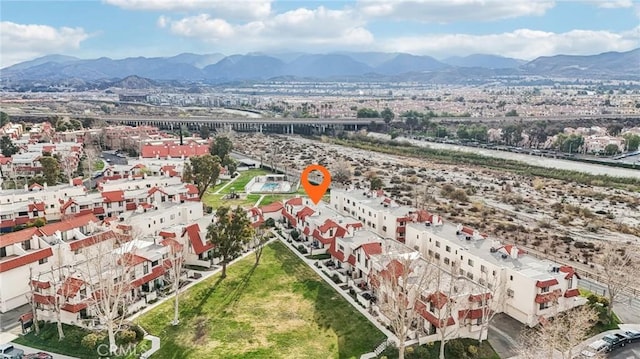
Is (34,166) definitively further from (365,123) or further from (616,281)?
(365,123)

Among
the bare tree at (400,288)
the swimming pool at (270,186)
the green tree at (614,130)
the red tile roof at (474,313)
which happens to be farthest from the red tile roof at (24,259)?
the green tree at (614,130)

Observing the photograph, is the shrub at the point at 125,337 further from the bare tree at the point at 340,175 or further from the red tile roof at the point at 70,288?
the bare tree at the point at 340,175

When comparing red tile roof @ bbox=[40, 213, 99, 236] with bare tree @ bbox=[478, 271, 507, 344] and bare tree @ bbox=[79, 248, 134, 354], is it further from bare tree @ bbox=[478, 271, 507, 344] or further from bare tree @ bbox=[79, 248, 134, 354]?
bare tree @ bbox=[478, 271, 507, 344]

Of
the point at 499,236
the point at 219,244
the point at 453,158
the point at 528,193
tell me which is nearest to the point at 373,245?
the point at 219,244

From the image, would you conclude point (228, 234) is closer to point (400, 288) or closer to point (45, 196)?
point (400, 288)

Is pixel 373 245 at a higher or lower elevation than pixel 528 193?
higher
